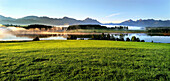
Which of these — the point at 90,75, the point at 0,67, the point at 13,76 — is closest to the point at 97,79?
the point at 90,75

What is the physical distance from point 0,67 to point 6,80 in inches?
70.5

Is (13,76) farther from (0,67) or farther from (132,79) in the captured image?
(132,79)

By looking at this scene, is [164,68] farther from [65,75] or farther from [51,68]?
[51,68]

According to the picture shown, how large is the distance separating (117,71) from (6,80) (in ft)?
14.3

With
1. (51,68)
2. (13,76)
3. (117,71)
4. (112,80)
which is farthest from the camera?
(51,68)

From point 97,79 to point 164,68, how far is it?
11.6 feet

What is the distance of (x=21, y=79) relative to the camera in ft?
16.2

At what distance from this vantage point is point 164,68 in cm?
623

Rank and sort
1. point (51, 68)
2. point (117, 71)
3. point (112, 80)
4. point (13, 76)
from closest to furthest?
1. point (112, 80)
2. point (13, 76)
3. point (117, 71)
4. point (51, 68)

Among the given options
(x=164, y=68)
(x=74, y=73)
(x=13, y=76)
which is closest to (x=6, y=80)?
(x=13, y=76)

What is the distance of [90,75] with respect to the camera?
5.22 m

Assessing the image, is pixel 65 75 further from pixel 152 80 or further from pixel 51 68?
pixel 152 80

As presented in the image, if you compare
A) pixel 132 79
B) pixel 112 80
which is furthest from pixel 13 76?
pixel 132 79

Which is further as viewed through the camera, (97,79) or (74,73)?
(74,73)
